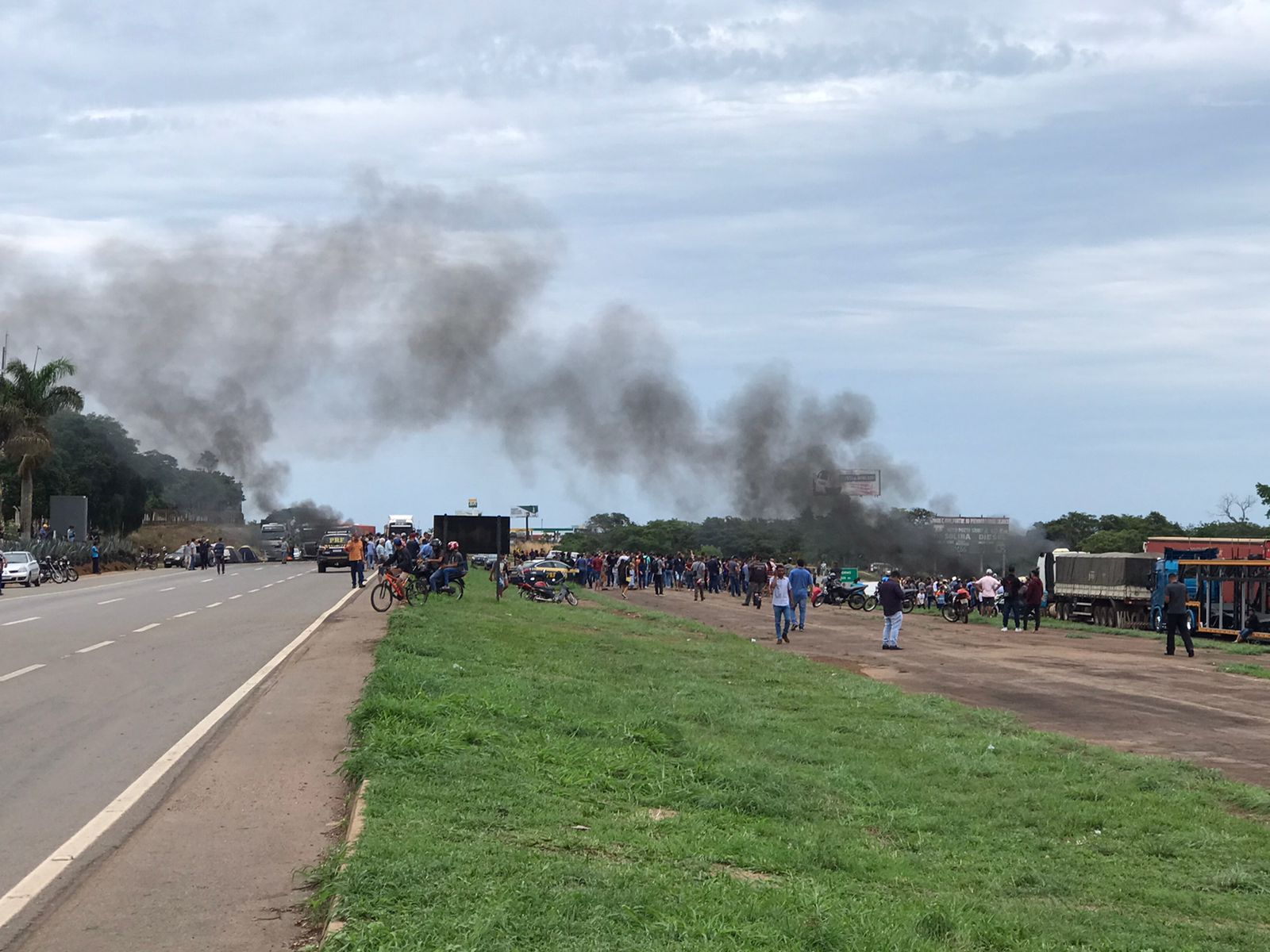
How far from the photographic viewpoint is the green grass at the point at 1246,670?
21.6m

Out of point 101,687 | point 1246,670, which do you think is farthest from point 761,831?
point 1246,670

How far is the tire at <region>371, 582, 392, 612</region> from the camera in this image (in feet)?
85.6

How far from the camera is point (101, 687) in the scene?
1375cm

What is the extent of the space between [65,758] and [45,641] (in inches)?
416

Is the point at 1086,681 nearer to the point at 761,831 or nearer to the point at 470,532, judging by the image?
the point at 761,831

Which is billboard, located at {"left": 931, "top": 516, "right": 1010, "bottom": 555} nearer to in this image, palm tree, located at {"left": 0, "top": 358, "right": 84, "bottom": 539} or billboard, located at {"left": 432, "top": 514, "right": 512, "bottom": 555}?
billboard, located at {"left": 432, "top": 514, "right": 512, "bottom": 555}

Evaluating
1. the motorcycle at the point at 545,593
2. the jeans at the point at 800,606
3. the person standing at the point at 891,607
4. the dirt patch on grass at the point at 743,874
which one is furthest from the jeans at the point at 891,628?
the dirt patch on grass at the point at 743,874

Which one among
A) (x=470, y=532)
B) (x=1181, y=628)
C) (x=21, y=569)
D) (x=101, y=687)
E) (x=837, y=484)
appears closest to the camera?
(x=101, y=687)

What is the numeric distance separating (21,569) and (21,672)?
31695mm

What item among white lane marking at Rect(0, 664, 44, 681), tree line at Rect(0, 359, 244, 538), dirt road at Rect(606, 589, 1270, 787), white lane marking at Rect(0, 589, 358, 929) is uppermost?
tree line at Rect(0, 359, 244, 538)

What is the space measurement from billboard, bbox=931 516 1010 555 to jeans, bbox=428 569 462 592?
48784 mm

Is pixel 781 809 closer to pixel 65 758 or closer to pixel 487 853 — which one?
pixel 487 853

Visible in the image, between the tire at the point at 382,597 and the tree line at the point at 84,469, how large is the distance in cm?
3613

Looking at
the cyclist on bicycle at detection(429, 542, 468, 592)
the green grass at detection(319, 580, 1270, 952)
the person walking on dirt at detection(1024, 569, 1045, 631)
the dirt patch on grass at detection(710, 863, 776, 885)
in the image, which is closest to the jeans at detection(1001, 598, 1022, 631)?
the person walking on dirt at detection(1024, 569, 1045, 631)
